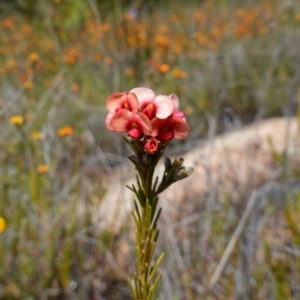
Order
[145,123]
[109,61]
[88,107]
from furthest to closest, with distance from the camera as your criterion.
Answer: [109,61]
[88,107]
[145,123]

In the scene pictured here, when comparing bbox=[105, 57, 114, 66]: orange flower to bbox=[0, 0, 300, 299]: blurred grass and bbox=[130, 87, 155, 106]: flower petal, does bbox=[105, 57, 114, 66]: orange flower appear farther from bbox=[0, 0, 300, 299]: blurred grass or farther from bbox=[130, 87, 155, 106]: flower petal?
bbox=[130, 87, 155, 106]: flower petal

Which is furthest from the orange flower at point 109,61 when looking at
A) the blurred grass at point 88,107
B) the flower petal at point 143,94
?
the flower petal at point 143,94

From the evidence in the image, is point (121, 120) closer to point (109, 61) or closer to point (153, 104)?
point (153, 104)

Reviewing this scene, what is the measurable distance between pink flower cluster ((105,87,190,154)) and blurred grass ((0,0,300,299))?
2.94ft

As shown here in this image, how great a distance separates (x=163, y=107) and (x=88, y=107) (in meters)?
2.31

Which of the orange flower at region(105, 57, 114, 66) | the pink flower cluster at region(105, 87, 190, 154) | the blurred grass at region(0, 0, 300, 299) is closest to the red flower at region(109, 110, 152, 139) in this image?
the pink flower cluster at region(105, 87, 190, 154)

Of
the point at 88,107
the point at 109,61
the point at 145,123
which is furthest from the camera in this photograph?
the point at 109,61

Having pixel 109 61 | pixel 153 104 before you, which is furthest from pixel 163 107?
pixel 109 61

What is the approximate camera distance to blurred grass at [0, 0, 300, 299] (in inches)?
71.2

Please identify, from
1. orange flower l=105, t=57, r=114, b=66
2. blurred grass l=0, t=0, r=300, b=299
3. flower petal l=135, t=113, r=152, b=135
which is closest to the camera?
flower petal l=135, t=113, r=152, b=135

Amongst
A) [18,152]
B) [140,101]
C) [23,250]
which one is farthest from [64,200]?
[140,101]

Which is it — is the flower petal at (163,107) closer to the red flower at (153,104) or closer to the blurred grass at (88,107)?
the red flower at (153,104)

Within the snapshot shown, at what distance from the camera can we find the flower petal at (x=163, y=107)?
58 centimetres

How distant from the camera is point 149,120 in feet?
1.93
